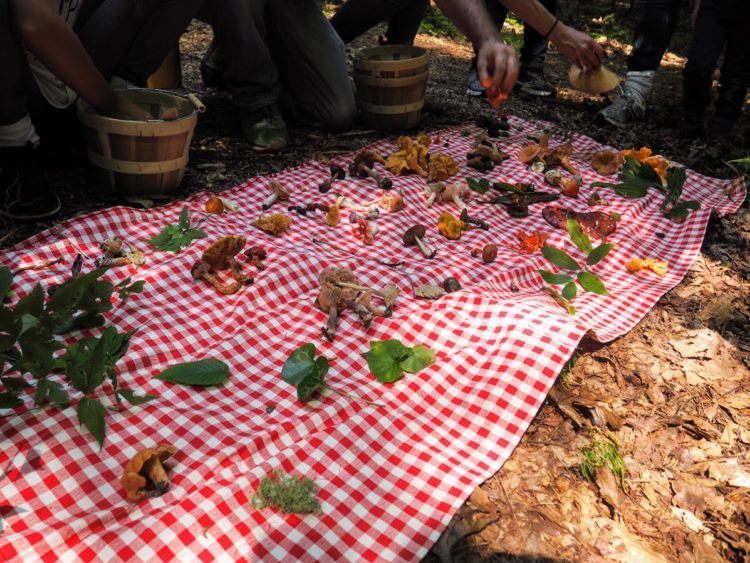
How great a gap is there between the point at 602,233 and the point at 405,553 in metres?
2.23

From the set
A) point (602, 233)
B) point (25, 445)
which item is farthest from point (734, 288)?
point (25, 445)

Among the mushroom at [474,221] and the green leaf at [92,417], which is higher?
the green leaf at [92,417]

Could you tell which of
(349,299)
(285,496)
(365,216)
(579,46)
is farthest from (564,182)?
(285,496)

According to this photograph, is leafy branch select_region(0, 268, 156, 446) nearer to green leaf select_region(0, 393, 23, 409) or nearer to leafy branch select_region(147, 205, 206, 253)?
green leaf select_region(0, 393, 23, 409)

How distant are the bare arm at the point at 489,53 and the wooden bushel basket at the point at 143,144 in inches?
58.4

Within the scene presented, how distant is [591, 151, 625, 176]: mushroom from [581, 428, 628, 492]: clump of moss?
95.4 inches

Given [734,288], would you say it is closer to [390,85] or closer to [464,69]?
[390,85]

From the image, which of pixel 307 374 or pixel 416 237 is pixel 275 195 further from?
pixel 307 374

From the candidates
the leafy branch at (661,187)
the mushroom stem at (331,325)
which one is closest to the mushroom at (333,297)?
the mushroom stem at (331,325)

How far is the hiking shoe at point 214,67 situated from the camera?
4766 millimetres

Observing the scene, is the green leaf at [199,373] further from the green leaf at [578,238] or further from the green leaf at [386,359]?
the green leaf at [578,238]

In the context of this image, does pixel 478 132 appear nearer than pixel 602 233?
No

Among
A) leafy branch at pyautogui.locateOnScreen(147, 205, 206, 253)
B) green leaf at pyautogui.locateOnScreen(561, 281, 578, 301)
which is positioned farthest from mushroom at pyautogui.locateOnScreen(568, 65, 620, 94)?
leafy branch at pyautogui.locateOnScreen(147, 205, 206, 253)

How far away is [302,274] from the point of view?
2693mm
